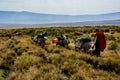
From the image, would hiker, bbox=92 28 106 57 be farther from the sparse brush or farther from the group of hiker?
the sparse brush

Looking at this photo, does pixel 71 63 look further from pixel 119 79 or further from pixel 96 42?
pixel 96 42

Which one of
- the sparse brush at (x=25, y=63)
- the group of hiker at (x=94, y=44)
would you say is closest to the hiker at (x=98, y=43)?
the group of hiker at (x=94, y=44)

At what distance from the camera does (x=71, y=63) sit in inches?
555

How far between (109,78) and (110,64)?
3.11 meters

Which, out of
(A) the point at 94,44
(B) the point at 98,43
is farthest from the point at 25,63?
(B) the point at 98,43

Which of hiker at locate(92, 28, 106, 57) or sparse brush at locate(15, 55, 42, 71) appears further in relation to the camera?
hiker at locate(92, 28, 106, 57)

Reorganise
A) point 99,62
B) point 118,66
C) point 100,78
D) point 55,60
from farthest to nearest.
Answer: point 55,60, point 99,62, point 118,66, point 100,78

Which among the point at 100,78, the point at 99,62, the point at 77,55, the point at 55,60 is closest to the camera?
the point at 100,78

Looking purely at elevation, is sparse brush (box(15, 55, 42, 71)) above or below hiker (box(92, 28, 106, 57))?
below

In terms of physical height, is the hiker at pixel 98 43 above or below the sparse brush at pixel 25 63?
above

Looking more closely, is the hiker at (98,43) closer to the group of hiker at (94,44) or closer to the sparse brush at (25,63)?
the group of hiker at (94,44)

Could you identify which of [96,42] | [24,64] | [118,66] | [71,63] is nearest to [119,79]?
[118,66]

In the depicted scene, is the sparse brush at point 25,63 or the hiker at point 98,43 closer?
the sparse brush at point 25,63

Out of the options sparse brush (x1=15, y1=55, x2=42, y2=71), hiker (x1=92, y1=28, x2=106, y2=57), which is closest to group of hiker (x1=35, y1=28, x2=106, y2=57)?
hiker (x1=92, y1=28, x2=106, y2=57)
